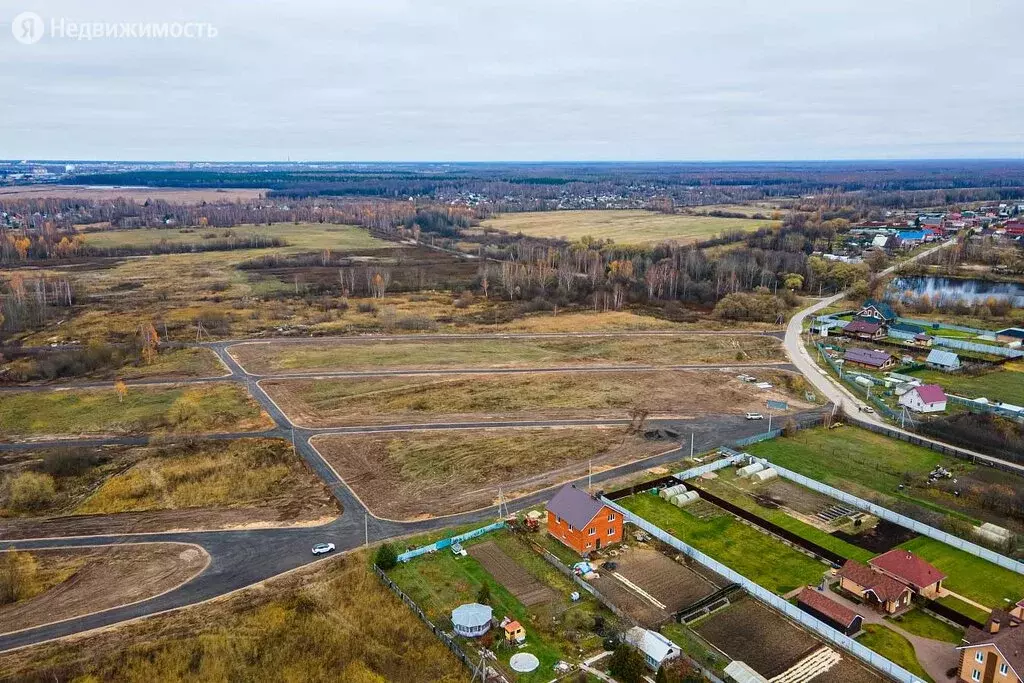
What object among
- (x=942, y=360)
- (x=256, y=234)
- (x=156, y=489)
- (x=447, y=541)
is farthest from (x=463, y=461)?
(x=256, y=234)

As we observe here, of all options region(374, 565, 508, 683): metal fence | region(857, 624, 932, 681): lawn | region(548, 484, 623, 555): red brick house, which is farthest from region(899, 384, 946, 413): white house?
region(374, 565, 508, 683): metal fence

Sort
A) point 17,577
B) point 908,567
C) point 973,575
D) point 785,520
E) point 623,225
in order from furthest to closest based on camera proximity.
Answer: point 623,225 < point 785,520 < point 973,575 < point 17,577 < point 908,567

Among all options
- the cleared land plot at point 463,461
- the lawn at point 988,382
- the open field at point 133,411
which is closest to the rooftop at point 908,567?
the cleared land plot at point 463,461

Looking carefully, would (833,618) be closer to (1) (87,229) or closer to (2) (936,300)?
(2) (936,300)

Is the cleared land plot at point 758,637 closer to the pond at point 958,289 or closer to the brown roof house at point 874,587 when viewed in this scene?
the brown roof house at point 874,587

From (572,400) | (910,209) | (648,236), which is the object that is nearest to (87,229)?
(648,236)

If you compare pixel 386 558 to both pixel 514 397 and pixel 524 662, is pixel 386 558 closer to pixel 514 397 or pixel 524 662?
pixel 524 662
